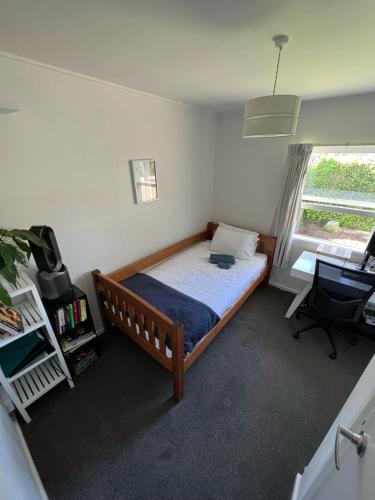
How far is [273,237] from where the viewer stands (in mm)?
2826

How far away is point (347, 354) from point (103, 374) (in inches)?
93.3

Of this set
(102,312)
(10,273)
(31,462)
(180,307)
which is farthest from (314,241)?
(31,462)

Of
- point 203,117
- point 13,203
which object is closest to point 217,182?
point 203,117

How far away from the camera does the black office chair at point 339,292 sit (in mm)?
1737

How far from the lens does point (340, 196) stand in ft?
7.91

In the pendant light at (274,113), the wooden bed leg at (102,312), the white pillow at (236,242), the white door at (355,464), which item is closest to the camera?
the white door at (355,464)

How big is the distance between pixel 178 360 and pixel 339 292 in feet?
5.09

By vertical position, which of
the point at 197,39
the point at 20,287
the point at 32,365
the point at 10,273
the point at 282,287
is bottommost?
the point at 282,287

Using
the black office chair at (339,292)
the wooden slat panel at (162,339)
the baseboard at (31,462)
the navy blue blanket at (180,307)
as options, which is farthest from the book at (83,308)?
the black office chair at (339,292)

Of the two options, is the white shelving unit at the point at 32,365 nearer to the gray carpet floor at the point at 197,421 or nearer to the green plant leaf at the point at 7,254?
the gray carpet floor at the point at 197,421

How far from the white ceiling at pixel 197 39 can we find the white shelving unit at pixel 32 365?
4.49 ft

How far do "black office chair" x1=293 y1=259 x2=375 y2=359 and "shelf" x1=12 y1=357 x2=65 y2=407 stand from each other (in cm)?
238

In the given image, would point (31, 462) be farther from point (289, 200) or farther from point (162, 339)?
point (289, 200)

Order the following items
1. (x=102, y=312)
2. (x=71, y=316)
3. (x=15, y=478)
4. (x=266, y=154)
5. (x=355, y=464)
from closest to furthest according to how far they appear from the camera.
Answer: (x=355, y=464)
(x=15, y=478)
(x=71, y=316)
(x=102, y=312)
(x=266, y=154)
